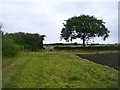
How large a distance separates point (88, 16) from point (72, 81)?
158 feet

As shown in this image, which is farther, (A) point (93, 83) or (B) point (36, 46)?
(B) point (36, 46)

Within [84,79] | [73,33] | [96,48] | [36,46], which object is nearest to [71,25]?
[73,33]

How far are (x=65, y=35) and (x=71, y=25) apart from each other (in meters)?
2.13

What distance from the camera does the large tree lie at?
56.9m

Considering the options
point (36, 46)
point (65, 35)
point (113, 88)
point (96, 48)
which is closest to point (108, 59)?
point (113, 88)

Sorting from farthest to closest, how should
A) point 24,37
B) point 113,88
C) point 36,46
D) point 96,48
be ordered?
point 96,48
point 36,46
point 24,37
point 113,88

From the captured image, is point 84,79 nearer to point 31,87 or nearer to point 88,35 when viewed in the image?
point 31,87

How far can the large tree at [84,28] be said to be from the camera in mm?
56938

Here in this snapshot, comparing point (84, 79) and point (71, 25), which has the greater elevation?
point (71, 25)

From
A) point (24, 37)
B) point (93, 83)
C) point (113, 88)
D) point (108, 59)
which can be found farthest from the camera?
point (24, 37)

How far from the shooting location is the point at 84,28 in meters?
56.6

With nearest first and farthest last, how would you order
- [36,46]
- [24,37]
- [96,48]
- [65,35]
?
[24,37], [36,46], [96,48], [65,35]

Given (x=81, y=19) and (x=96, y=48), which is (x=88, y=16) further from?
(x=96, y=48)

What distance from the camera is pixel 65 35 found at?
58.8 meters
